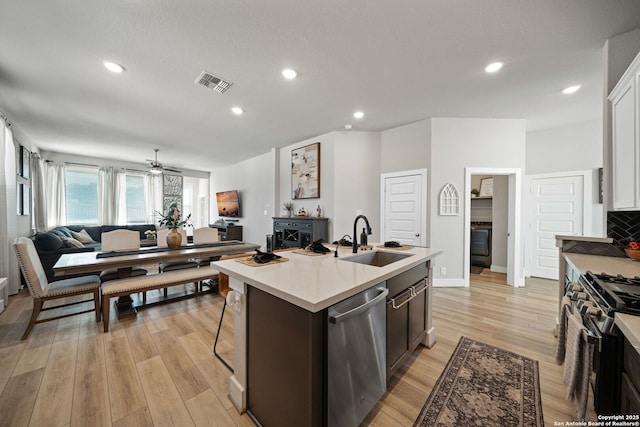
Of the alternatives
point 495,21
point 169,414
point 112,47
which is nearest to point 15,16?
point 112,47

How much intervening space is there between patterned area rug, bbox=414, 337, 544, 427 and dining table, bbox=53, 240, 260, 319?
9.71 ft

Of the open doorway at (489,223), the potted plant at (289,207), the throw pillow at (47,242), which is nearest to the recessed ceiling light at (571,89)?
the open doorway at (489,223)

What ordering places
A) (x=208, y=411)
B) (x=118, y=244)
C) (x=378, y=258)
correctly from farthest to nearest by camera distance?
1. (x=118, y=244)
2. (x=378, y=258)
3. (x=208, y=411)

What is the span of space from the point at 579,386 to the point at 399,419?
3.10 feet

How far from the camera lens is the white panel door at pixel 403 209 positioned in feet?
13.3

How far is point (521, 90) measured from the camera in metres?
2.95

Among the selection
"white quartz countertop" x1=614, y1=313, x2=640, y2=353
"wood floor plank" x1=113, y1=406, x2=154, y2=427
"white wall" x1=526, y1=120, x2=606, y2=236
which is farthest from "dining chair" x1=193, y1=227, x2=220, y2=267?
"white wall" x1=526, y1=120, x2=606, y2=236

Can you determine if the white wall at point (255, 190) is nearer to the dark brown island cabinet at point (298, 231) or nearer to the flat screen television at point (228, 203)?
the flat screen television at point (228, 203)

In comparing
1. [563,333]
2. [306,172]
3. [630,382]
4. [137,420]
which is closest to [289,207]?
[306,172]

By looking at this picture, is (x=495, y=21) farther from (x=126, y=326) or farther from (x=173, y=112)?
(x=126, y=326)

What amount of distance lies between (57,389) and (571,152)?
7.18 metres

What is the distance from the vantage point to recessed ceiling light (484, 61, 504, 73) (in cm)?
240

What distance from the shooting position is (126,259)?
8.75 ft

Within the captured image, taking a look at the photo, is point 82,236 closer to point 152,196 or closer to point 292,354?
point 152,196
